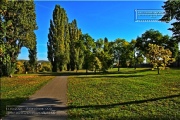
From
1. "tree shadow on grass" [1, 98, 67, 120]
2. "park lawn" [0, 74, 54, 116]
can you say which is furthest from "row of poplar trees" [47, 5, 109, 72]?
"tree shadow on grass" [1, 98, 67, 120]

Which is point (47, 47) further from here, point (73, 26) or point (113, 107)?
point (113, 107)

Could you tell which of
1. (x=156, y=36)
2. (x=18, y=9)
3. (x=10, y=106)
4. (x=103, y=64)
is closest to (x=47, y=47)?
(x=103, y=64)

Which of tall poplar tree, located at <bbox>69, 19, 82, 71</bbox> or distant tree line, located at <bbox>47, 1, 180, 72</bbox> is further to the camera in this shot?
tall poplar tree, located at <bbox>69, 19, 82, 71</bbox>

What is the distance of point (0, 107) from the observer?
31.0ft

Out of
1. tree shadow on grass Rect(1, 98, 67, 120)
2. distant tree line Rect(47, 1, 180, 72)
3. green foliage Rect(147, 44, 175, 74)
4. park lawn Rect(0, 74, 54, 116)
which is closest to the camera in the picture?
tree shadow on grass Rect(1, 98, 67, 120)

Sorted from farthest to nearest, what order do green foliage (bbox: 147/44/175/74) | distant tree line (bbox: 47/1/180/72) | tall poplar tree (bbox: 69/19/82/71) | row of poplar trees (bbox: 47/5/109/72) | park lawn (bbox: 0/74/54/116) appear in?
tall poplar tree (bbox: 69/19/82/71), row of poplar trees (bbox: 47/5/109/72), distant tree line (bbox: 47/1/180/72), green foliage (bbox: 147/44/175/74), park lawn (bbox: 0/74/54/116)

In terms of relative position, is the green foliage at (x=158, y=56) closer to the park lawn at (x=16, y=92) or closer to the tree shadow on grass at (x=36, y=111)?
the park lawn at (x=16, y=92)

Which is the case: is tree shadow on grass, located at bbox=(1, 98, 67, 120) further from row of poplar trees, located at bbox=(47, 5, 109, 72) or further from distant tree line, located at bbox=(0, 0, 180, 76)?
row of poplar trees, located at bbox=(47, 5, 109, 72)

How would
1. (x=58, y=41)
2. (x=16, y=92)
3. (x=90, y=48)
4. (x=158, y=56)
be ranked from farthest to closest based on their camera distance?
(x=58, y=41), (x=90, y=48), (x=158, y=56), (x=16, y=92)

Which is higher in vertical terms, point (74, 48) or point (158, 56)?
point (74, 48)

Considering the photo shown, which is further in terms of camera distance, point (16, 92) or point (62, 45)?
point (62, 45)

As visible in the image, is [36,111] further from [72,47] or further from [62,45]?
[72,47]

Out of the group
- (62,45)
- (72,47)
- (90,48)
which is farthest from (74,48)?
(90,48)

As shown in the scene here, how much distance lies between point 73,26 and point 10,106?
47.4 m
